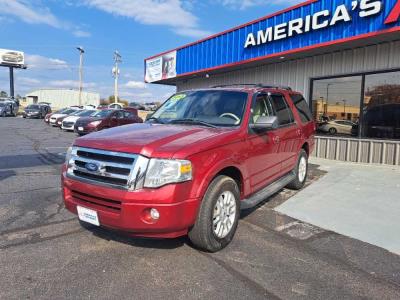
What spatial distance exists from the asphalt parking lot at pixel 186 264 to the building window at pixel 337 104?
21.4 ft

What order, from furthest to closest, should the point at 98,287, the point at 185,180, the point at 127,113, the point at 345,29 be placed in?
the point at 127,113 → the point at 345,29 → the point at 185,180 → the point at 98,287

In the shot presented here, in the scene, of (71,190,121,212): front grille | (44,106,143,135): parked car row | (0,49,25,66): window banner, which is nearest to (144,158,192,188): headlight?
(71,190,121,212): front grille

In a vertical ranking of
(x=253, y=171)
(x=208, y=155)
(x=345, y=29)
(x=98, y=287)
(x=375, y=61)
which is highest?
(x=345, y=29)

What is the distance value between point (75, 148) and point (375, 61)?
860cm

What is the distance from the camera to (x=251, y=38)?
38.8ft

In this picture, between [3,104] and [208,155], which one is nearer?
[208,155]

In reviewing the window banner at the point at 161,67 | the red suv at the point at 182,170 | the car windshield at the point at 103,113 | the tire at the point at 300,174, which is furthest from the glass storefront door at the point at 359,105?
the car windshield at the point at 103,113

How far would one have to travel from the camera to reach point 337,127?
35.7 ft

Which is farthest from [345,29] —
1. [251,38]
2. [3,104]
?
[3,104]

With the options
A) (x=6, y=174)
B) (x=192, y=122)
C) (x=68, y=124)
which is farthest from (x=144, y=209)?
(x=68, y=124)

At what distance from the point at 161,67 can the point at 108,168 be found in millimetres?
15296

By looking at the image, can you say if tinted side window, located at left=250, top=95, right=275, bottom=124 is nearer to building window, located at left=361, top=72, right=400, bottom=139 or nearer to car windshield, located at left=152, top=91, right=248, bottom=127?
car windshield, located at left=152, top=91, right=248, bottom=127

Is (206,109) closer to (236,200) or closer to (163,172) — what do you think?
(236,200)

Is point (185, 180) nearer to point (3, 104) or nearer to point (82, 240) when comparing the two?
point (82, 240)
